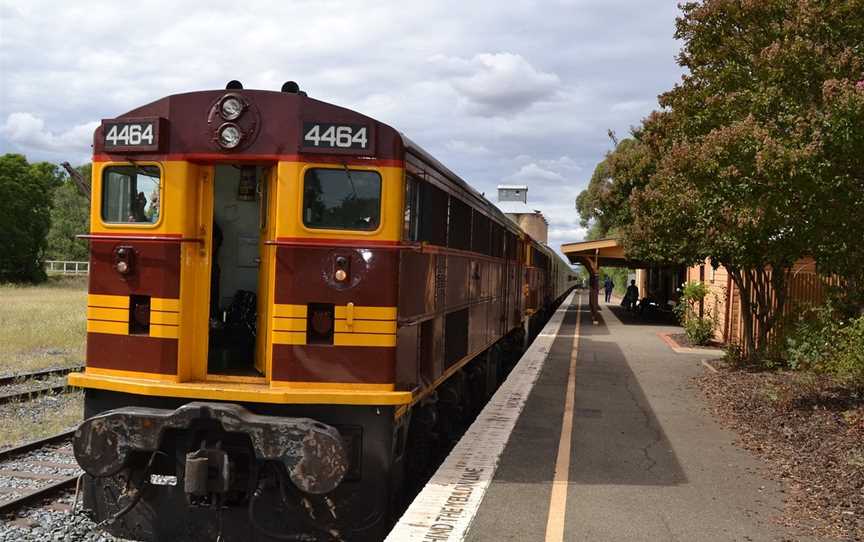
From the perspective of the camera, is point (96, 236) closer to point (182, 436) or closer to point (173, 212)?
point (173, 212)

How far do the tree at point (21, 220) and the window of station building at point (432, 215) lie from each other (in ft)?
171

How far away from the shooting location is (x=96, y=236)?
5742 millimetres

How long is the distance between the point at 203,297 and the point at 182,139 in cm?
115

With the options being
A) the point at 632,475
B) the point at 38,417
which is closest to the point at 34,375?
the point at 38,417

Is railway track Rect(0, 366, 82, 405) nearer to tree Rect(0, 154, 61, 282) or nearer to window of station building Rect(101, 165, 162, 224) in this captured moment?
window of station building Rect(101, 165, 162, 224)

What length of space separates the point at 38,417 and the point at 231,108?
6692mm

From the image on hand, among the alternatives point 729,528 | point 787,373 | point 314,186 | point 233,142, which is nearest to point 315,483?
point 314,186

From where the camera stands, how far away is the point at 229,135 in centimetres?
553

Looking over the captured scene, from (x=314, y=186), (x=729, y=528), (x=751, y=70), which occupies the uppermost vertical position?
(x=751, y=70)

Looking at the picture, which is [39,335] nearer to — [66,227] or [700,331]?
[700,331]

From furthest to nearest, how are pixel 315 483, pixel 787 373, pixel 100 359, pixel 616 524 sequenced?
pixel 787 373, pixel 100 359, pixel 616 524, pixel 315 483

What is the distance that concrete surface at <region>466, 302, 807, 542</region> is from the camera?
17.3 ft

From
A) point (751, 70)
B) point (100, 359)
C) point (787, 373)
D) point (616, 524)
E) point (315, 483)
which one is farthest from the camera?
point (787, 373)

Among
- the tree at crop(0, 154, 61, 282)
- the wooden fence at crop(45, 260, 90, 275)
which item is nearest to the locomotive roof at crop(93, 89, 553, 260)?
the tree at crop(0, 154, 61, 282)
